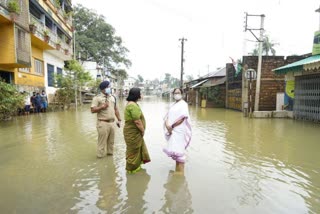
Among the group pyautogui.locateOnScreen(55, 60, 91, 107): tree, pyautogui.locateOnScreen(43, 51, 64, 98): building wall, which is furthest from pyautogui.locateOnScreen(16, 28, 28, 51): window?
pyautogui.locateOnScreen(43, 51, 64, 98): building wall

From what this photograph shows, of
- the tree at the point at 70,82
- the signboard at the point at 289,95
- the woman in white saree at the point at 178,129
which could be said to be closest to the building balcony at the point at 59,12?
the tree at the point at 70,82

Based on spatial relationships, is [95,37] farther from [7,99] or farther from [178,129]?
[178,129]

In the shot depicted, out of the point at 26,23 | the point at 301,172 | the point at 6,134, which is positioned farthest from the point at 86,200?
the point at 26,23

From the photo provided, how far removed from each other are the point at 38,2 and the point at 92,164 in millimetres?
15262

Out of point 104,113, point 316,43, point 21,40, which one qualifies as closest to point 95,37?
point 21,40

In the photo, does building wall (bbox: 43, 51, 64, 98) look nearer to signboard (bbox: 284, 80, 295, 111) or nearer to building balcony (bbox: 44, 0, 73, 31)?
building balcony (bbox: 44, 0, 73, 31)

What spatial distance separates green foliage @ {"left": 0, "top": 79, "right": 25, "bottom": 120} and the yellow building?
7.37 feet

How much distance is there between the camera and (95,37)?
1549 inches

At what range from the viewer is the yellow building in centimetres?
1248

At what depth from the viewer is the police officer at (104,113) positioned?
5.15m

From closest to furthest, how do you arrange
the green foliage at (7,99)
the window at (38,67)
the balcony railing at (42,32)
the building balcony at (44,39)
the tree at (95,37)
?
the green foliage at (7,99) < the building balcony at (44,39) < the balcony railing at (42,32) < the window at (38,67) < the tree at (95,37)

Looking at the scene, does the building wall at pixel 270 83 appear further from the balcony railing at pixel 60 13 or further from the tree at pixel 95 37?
the tree at pixel 95 37

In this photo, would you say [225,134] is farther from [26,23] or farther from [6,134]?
[26,23]

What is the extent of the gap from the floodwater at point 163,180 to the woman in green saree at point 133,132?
0.27 metres
